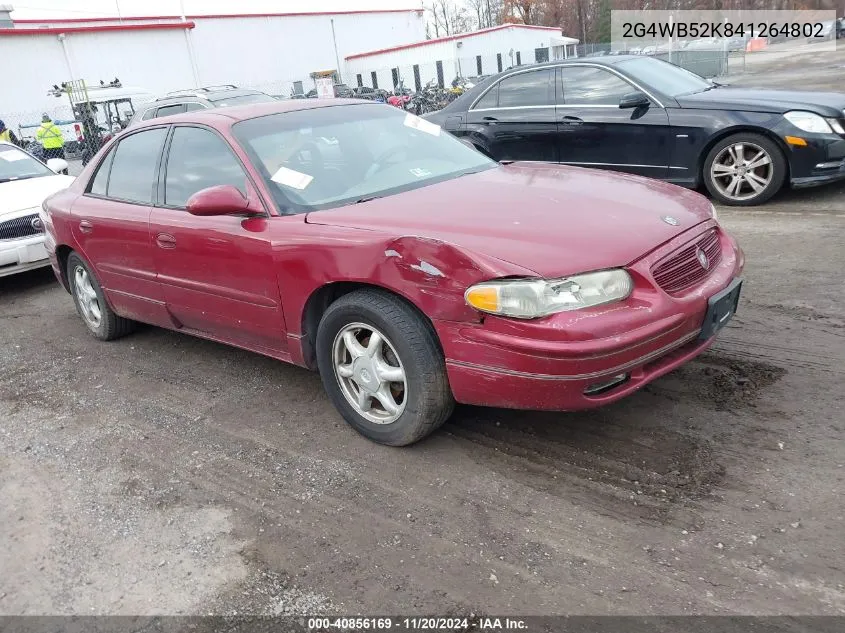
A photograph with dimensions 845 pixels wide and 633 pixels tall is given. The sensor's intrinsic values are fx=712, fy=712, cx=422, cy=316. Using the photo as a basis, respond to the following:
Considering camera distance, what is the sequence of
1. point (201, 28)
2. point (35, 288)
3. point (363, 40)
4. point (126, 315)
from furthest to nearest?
point (363, 40) → point (201, 28) → point (35, 288) → point (126, 315)

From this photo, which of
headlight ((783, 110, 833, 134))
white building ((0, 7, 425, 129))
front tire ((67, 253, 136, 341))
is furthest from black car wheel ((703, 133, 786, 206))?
white building ((0, 7, 425, 129))

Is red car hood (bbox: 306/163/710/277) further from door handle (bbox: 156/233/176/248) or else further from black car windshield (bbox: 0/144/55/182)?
black car windshield (bbox: 0/144/55/182)

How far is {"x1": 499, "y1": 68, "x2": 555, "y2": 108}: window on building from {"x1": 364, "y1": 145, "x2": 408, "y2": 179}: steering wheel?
425cm

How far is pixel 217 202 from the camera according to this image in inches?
136

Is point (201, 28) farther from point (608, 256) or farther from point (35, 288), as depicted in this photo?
point (608, 256)

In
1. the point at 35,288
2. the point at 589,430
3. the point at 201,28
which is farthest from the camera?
the point at 201,28

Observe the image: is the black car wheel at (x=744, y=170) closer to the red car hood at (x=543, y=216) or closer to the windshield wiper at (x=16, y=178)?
the red car hood at (x=543, y=216)

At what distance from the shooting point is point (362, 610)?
2.38 meters

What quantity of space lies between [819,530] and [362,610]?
1618 mm

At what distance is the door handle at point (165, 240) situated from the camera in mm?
4031

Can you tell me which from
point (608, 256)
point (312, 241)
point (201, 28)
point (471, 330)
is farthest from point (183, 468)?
point (201, 28)

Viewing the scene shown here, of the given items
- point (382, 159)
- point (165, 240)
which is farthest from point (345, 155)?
point (165, 240)

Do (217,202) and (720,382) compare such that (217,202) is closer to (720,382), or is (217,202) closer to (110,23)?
(720,382)

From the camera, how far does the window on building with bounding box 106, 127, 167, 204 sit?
4.39m
